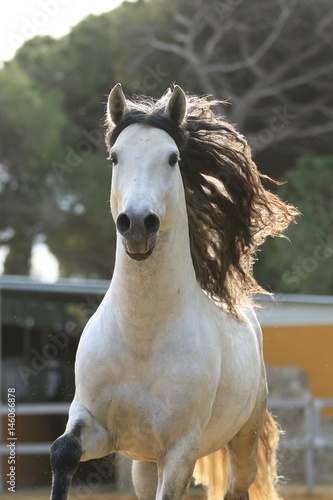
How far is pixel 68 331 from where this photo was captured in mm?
13766

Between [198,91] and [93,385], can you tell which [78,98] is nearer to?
[198,91]

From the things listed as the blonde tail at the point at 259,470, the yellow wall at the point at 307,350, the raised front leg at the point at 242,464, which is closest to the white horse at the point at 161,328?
the raised front leg at the point at 242,464

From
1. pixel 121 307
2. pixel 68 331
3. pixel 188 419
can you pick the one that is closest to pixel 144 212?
pixel 121 307

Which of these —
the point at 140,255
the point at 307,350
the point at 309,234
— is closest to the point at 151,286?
the point at 140,255

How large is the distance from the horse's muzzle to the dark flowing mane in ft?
3.15

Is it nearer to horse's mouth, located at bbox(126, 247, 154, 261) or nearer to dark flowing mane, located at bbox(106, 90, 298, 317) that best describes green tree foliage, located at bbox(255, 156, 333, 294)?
dark flowing mane, located at bbox(106, 90, 298, 317)

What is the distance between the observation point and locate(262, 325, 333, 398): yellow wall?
11391 mm

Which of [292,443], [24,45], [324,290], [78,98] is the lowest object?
[292,443]

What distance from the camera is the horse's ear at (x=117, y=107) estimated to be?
4.02 metres

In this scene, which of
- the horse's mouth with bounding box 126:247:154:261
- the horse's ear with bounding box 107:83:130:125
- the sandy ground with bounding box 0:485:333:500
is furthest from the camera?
the sandy ground with bounding box 0:485:333:500

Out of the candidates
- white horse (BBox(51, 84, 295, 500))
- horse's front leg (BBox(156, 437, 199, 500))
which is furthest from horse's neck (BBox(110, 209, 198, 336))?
horse's front leg (BBox(156, 437, 199, 500))

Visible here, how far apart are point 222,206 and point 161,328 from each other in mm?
1057

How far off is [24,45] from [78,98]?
2.54m

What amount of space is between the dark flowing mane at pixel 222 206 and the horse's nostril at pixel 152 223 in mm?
942
